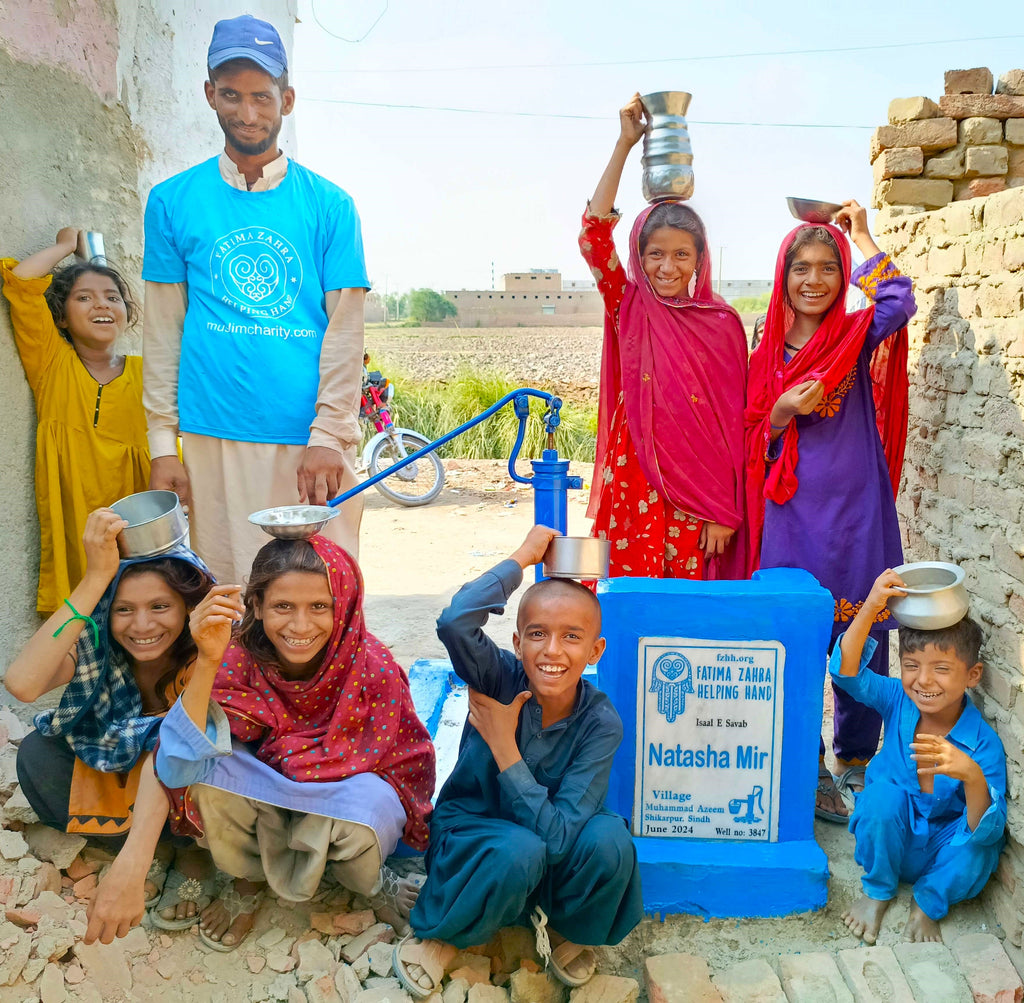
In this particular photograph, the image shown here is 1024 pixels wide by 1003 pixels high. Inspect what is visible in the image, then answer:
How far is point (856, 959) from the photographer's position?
2.17 m

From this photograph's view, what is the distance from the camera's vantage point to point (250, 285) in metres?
2.78

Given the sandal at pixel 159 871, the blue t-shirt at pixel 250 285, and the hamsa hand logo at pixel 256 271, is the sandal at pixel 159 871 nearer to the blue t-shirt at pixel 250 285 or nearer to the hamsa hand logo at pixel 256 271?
the blue t-shirt at pixel 250 285

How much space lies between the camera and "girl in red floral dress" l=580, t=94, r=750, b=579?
2844mm

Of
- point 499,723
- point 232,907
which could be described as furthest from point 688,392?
point 232,907

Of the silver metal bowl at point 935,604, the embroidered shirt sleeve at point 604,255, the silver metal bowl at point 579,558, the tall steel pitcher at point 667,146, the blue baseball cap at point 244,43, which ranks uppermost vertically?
the blue baseball cap at point 244,43

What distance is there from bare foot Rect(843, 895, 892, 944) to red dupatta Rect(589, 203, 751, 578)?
3.56 ft

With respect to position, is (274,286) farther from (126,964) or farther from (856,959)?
(856,959)

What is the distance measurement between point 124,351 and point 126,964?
220 cm

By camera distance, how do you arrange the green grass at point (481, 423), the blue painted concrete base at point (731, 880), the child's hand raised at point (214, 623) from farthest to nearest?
the green grass at point (481, 423) < the blue painted concrete base at point (731, 880) < the child's hand raised at point (214, 623)

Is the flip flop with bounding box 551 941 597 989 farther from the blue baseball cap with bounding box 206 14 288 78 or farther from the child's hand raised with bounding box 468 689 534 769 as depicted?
the blue baseball cap with bounding box 206 14 288 78

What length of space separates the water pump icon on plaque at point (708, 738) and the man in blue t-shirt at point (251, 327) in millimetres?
1103

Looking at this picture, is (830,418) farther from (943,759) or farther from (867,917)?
(867,917)

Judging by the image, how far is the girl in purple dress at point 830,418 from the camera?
2688 mm

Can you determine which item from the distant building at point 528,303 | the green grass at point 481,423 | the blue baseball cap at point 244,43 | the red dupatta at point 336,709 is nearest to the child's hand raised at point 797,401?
the red dupatta at point 336,709
